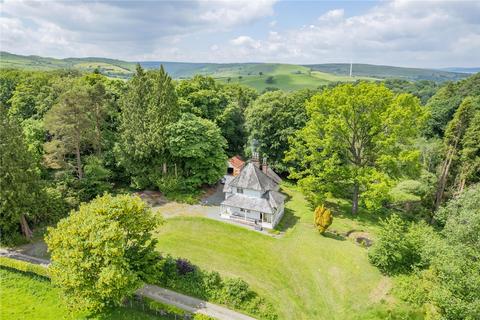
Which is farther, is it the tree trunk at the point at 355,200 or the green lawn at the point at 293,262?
the tree trunk at the point at 355,200

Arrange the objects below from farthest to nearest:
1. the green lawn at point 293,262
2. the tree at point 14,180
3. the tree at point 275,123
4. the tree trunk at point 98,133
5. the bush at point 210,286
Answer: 1. the tree at point 275,123
2. the tree trunk at point 98,133
3. the tree at point 14,180
4. the green lawn at point 293,262
5. the bush at point 210,286

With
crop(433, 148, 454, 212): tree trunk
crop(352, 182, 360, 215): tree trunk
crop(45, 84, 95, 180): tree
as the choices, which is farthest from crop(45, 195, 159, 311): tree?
crop(433, 148, 454, 212): tree trunk

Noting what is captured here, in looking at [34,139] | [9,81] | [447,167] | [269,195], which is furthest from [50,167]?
[447,167]

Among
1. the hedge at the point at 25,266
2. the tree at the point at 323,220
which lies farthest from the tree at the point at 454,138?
the hedge at the point at 25,266

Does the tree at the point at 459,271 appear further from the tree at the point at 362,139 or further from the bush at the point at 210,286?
the bush at the point at 210,286


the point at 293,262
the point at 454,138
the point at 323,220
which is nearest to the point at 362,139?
the point at 323,220

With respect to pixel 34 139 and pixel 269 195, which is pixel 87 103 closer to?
pixel 34 139
